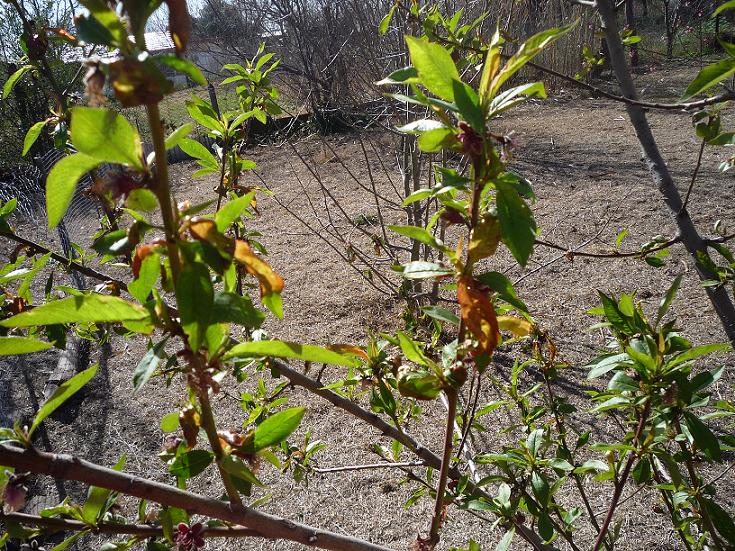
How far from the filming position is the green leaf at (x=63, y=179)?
495 millimetres

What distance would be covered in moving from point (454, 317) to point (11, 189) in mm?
7545

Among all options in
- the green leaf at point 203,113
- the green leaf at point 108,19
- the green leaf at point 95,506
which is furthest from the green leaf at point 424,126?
the green leaf at point 203,113

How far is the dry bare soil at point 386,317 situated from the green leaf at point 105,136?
0.93m

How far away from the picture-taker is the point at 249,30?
9.27m

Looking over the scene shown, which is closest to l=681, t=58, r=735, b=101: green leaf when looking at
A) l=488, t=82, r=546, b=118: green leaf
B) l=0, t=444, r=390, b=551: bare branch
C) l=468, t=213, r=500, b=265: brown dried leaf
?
l=488, t=82, r=546, b=118: green leaf

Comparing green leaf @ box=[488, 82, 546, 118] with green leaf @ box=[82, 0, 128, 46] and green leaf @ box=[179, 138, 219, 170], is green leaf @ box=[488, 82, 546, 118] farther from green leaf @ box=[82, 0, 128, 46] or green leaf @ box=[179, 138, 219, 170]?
green leaf @ box=[179, 138, 219, 170]

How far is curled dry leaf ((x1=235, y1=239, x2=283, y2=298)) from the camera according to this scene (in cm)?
54

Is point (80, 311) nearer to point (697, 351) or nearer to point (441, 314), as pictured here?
point (441, 314)

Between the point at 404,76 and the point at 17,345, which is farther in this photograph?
the point at 404,76

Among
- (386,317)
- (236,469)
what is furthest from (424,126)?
(386,317)

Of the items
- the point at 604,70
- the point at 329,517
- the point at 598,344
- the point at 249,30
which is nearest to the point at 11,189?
the point at 249,30

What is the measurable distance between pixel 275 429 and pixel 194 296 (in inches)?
10.9

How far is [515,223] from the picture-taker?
63cm

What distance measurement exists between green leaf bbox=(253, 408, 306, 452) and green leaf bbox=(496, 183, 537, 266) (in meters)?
0.33
